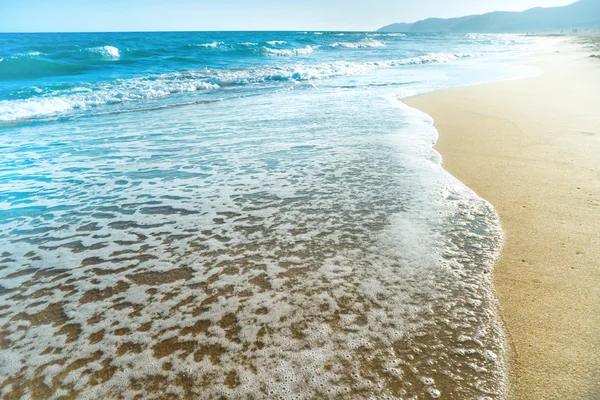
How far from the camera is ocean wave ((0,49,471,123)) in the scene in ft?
36.4

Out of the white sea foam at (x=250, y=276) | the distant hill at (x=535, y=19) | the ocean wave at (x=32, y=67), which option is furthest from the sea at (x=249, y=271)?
the distant hill at (x=535, y=19)

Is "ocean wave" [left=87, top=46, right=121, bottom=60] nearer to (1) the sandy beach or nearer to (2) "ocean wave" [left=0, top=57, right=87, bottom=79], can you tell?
(2) "ocean wave" [left=0, top=57, right=87, bottom=79]

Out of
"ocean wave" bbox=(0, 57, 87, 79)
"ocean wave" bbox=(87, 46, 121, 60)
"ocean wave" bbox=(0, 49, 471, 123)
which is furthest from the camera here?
"ocean wave" bbox=(87, 46, 121, 60)

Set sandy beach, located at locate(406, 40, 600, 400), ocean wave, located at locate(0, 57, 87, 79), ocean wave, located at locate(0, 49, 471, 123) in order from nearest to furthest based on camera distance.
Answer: sandy beach, located at locate(406, 40, 600, 400), ocean wave, located at locate(0, 49, 471, 123), ocean wave, located at locate(0, 57, 87, 79)

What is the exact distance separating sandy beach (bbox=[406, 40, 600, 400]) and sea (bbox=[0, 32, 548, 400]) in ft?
0.45

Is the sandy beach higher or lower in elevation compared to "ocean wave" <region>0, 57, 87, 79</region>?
lower

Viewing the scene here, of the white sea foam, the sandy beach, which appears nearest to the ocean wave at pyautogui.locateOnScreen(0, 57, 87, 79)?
the white sea foam

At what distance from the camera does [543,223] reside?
3.16 meters

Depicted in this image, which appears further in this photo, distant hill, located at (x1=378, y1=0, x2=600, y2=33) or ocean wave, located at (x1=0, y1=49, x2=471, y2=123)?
distant hill, located at (x1=378, y1=0, x2=600, y2=33)

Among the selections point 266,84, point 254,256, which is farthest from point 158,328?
point 266,84

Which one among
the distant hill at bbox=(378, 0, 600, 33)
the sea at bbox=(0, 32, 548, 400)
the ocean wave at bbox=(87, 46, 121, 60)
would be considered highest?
the distant hill at bbox=(378, 0, 600, 33)

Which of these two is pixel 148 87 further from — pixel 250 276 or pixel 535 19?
pixel 535 19

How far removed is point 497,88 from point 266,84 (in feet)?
29.0

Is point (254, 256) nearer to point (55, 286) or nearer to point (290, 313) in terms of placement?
point (290, 313)
